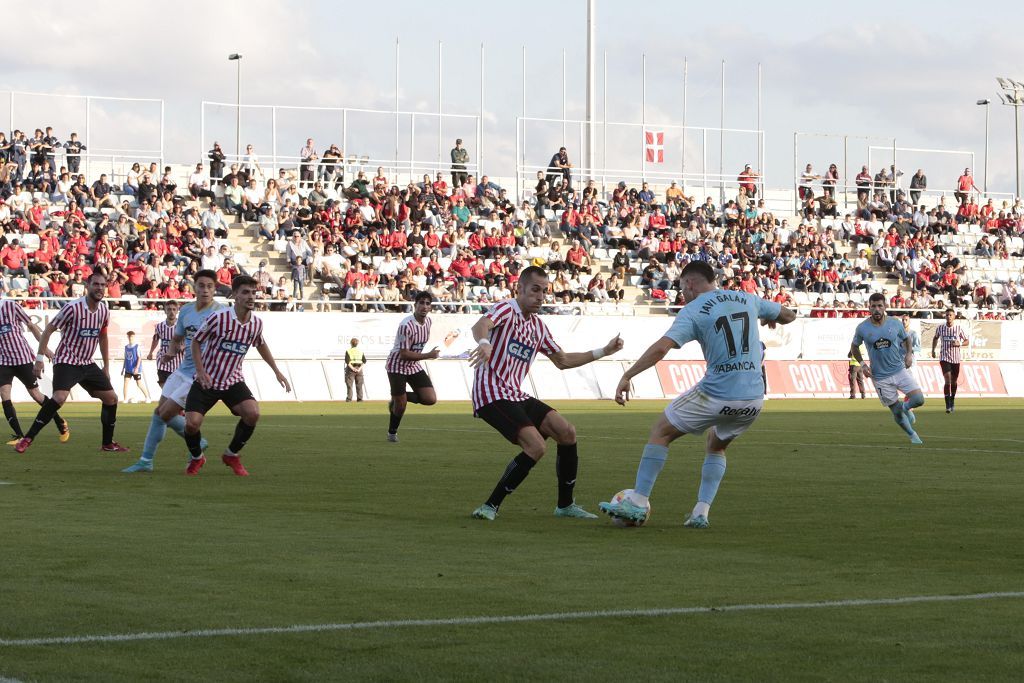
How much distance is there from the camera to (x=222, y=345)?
1612cm

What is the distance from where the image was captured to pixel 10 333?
2175 cm

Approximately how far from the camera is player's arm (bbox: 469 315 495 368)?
11.8 metres

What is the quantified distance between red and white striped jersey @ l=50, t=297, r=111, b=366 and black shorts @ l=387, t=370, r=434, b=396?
17.3 feet

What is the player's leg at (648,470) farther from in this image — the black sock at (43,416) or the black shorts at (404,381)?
the black shorts at (404,381)

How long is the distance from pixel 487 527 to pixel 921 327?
3970 centimetres

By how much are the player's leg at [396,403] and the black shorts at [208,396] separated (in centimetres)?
655

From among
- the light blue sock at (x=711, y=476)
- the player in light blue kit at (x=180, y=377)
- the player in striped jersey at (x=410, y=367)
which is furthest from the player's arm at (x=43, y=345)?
the light blue sock at (x=711, y=476)

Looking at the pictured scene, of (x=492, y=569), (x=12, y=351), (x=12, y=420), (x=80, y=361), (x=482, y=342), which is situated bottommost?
(x=492, y=569)

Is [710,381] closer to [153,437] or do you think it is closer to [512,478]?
[512,478]

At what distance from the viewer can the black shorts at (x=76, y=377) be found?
773 inches

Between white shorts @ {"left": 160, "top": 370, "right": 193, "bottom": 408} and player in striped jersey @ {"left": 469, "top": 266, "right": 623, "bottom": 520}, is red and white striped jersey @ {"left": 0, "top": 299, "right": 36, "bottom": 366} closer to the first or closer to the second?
white shorts @ {"left": 160, "top": 370, "right": 193, "bottom": 408}

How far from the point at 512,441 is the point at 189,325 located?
6.56 m

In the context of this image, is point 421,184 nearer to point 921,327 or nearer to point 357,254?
point 357,254

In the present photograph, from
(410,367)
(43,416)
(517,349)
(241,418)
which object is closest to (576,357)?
(517,349)
